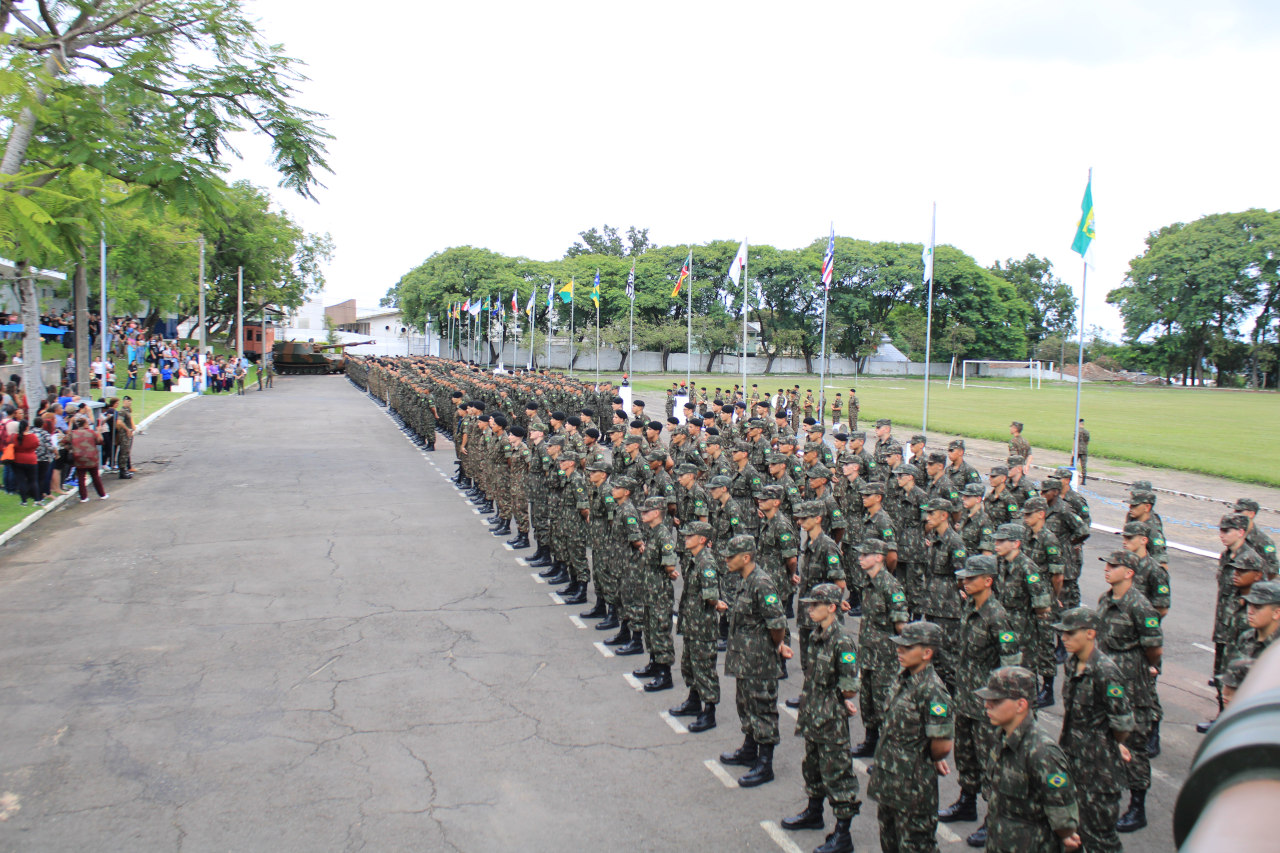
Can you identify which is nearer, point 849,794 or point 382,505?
point 849,794

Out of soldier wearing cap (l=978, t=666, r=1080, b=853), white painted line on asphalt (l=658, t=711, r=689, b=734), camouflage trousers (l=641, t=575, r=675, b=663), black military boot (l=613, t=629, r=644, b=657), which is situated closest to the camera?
soldier wearing cap (l=978, t=666, r=1080, b=853)

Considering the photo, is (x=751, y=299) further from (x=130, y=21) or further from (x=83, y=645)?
(x=83, y=645)

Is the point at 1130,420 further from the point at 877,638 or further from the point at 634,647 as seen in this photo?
the point at 877,638

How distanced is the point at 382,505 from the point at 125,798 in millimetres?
9808

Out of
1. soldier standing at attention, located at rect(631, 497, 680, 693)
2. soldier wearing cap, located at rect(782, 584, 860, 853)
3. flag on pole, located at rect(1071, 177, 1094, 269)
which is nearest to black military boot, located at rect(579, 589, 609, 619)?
soldier standing at attention, located at rect(631, 497, 680, 693)

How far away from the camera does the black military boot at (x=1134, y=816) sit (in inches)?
212

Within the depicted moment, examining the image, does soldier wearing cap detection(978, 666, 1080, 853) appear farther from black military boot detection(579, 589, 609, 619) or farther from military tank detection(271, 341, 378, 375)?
military tank detection(271, 341, 378, 375)

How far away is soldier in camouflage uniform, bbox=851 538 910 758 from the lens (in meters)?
6.18

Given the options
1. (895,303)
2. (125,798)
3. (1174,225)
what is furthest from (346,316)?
(125,798)

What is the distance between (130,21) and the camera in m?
15.8

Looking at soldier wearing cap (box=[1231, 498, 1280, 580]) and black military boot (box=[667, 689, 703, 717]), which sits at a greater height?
soldier wearing cap (box=[1231, 498, 1280, 580])

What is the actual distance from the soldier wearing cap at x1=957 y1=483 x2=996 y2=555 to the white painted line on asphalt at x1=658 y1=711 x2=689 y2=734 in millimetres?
3377

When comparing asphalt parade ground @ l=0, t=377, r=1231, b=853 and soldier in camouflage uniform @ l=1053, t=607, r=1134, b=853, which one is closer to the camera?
soldier in camouflage uniform @ l=1053, t=607, r=1134, b=853

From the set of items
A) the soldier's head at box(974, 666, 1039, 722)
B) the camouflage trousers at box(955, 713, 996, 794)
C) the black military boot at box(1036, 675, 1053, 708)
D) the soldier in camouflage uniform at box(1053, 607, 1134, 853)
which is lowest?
the black military boot at box(1036, 675, 1053, 708)
